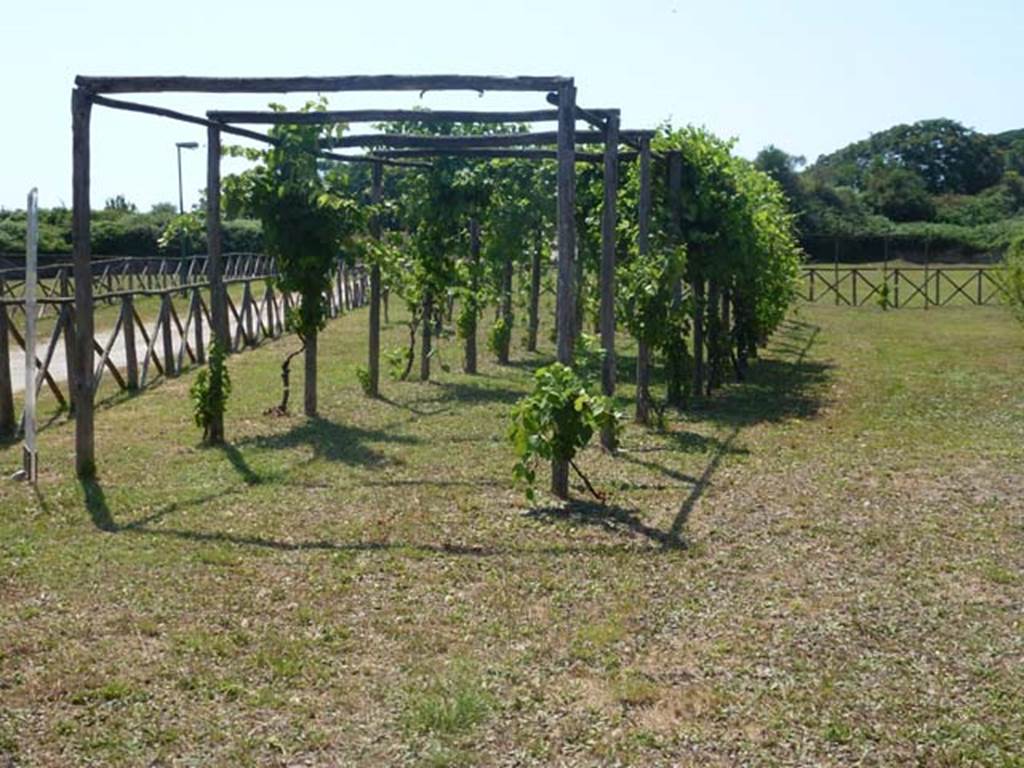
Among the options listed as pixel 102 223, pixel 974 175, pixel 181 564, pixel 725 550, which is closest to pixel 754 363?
pixel 725 550

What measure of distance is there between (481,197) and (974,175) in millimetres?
73755

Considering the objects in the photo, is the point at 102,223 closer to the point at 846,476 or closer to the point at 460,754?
the point at 846,476

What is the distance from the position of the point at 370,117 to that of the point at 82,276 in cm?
265

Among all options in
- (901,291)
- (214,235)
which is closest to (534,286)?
(214,235)

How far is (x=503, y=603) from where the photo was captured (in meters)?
6.18

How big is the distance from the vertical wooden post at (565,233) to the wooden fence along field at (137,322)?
3.74 meters

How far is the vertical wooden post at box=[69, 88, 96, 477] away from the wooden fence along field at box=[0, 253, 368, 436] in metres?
0.92

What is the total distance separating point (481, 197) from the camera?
15672 mm

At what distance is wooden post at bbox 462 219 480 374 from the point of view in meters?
16.3

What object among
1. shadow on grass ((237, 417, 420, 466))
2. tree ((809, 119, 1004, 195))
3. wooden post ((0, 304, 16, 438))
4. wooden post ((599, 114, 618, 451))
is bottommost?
shadow on grass ((237, 417, 420, 466))

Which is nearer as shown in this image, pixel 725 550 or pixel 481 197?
pixel 725 550

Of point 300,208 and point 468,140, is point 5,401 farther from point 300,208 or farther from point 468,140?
point 468,140

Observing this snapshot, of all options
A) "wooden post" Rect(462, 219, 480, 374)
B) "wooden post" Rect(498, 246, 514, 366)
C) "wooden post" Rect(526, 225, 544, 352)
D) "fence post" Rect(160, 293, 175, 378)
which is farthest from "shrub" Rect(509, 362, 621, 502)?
"wooden post" Rect(526, 225, 544, 352)

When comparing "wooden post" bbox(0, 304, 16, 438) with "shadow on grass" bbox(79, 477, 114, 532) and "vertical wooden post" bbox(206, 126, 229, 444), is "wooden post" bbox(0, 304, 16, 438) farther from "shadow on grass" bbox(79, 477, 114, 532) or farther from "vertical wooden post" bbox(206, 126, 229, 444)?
"shadow on grass" bbox(79, 477, 114, 532)
